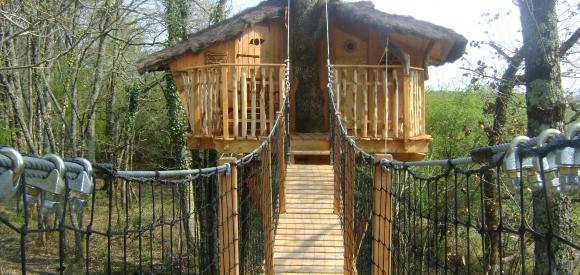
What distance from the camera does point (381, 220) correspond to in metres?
3.91

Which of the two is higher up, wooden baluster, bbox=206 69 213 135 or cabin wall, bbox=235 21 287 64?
cabin wall, bbox=235 21 287 64

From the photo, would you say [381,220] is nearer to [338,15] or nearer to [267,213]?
[267,213]

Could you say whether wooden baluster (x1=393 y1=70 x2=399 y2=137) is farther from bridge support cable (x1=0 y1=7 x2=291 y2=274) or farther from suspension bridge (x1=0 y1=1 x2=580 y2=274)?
bridge support cable (x1=0 y1=7 x2=291 y2=274)

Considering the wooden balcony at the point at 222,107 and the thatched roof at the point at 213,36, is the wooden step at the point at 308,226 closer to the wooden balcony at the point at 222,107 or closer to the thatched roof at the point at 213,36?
the wooden balcony at the point at 222,107

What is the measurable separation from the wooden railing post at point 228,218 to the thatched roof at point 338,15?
401 cm

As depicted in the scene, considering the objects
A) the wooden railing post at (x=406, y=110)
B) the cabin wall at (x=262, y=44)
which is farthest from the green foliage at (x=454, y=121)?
the wooden railing post at (x=406, y=110)

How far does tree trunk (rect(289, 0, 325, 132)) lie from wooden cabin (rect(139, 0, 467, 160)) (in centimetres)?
11

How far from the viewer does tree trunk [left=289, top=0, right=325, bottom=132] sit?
27.3 feet

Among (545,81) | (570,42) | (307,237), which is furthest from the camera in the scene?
(570,42)

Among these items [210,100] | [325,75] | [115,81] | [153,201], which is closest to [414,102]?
[325,75]

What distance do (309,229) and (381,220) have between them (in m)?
1.57

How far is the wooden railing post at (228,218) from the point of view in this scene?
3.70 meters

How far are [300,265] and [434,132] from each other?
11.4m

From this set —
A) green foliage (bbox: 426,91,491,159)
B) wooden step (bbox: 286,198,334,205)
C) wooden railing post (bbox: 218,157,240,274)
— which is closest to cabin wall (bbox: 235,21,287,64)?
wooden step (bbox: 286,198,334,205)
